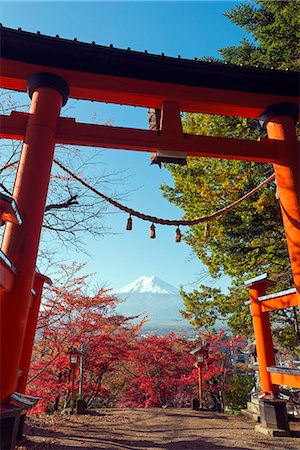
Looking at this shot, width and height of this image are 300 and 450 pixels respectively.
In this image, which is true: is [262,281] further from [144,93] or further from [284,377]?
[144,93]

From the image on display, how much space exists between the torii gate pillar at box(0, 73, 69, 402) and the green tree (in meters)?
4.81

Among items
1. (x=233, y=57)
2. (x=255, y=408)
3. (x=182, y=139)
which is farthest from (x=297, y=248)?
(x=233, y=57)

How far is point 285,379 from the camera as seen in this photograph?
12.2 feet

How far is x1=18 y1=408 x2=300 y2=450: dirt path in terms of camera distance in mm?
3803

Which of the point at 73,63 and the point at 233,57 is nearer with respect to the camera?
the point at 73,63

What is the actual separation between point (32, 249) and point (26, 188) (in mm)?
554

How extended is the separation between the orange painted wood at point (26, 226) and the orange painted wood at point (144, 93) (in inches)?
13.1

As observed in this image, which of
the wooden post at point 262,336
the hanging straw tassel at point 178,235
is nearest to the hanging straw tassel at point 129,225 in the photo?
the hanging straw tassel at point 178,235

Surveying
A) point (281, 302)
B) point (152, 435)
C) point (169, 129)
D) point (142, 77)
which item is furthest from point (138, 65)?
point (152, 435)

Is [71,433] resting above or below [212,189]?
below

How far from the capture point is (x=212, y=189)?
732 cm

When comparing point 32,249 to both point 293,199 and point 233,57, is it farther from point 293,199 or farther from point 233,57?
point 233,57

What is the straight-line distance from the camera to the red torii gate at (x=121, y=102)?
2574 mm

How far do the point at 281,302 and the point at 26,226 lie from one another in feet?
10.8
